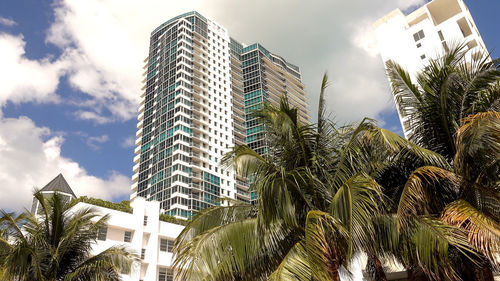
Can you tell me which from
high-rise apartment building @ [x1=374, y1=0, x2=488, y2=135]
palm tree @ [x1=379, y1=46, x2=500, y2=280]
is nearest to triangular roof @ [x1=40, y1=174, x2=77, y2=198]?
palm tree @ [x1=379, y1=46, x2=500, y2=280]

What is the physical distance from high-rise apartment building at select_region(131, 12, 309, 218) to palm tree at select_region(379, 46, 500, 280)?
6813 centimetres

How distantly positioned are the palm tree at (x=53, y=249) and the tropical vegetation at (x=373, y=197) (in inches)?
334

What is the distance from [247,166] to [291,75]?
388 ft

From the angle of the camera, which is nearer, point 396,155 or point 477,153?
point 477,153

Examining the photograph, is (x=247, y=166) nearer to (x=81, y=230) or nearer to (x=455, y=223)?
(x=455, y=223)

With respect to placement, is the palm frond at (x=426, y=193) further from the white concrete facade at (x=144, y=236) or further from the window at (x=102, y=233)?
the window at (x=102, y=233)

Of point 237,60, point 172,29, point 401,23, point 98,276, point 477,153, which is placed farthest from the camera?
point 237,60

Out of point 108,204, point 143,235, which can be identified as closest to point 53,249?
point 108,204

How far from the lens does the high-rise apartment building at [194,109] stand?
82125 mm

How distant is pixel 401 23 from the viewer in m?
68.6

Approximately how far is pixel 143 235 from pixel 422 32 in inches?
2206

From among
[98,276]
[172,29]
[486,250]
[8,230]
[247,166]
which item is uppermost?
[172,29]

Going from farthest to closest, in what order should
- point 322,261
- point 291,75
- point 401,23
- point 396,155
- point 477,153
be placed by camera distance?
point 291,75 → point 401,23 → point 396,155 → point 477,153 → point 322,261

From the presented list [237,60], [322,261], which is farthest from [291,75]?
[322,261]
